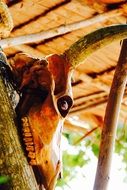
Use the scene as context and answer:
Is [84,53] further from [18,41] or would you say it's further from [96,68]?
[96,68]

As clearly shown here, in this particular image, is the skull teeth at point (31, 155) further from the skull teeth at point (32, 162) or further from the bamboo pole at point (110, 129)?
the bamboo pole at point (110, 129)

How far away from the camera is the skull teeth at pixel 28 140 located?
40.3 inches

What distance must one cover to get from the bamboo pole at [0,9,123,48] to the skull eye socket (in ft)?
3.84

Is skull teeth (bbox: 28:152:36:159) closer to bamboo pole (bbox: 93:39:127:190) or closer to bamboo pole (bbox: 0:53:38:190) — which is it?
bamboo pole (bbox: 0:53:38:190)

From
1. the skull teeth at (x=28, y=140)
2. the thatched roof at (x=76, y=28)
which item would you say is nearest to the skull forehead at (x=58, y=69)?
the skull teeth at (x=28, y=140)

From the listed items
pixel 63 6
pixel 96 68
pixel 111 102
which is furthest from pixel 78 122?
pixel 111 102

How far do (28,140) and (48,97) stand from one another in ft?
0.39

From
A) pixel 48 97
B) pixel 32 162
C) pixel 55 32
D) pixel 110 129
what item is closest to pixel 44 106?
pixel 48 97

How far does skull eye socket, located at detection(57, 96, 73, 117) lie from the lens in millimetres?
1053

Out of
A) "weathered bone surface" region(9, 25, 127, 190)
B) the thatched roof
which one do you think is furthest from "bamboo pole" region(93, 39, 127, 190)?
the thatched roof

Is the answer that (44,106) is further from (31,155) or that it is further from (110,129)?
(110,129)

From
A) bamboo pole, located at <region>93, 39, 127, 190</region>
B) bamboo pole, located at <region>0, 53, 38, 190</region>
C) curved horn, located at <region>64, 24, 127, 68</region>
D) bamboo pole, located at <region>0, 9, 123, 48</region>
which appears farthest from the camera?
bamboo pole, located at <region>0, 9, 123, 48</region>

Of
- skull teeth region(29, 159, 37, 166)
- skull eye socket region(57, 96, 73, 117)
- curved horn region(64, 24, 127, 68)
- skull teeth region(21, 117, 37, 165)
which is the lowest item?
skull teeth region(29, 159, 37, 166)

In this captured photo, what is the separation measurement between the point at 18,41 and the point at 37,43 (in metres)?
0.72
